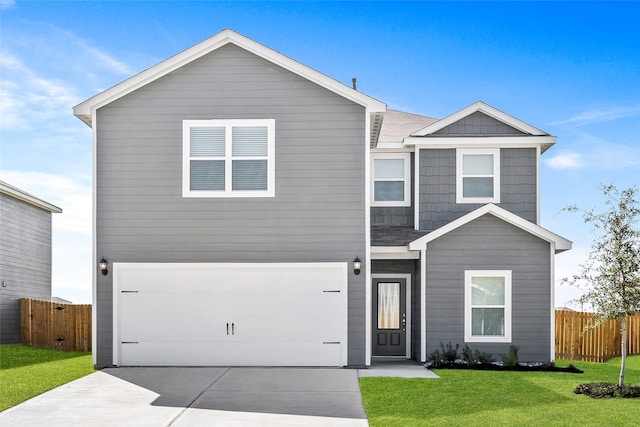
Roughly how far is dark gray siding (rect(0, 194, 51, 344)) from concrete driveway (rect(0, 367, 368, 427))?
9.94 meters

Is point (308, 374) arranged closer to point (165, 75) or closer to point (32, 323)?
point (165, 75)

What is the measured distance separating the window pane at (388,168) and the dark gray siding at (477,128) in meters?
1.32

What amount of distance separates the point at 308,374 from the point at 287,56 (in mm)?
6703

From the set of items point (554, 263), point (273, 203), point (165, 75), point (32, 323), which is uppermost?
point (165, 75)

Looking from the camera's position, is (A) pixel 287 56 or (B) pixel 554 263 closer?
(A) pixel 287 56

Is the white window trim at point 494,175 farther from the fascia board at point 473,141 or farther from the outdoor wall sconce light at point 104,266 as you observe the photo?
the outdoor wall sconce light at point 104,266

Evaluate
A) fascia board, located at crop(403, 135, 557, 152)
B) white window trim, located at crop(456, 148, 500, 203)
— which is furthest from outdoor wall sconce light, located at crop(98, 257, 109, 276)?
white window trim, located at crop(456, 148, 500, 203)

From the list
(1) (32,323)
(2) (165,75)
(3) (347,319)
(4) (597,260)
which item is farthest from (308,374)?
(1) (32,323)

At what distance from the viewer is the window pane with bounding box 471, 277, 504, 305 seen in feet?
56.0

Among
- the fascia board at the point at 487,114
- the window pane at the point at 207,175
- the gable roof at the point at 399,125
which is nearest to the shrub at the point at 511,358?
the fascia board at the point at 487,114

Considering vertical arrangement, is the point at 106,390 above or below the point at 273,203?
below

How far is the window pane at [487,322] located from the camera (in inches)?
670

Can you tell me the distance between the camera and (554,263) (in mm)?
17094

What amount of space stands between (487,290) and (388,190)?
3905 millimetres
